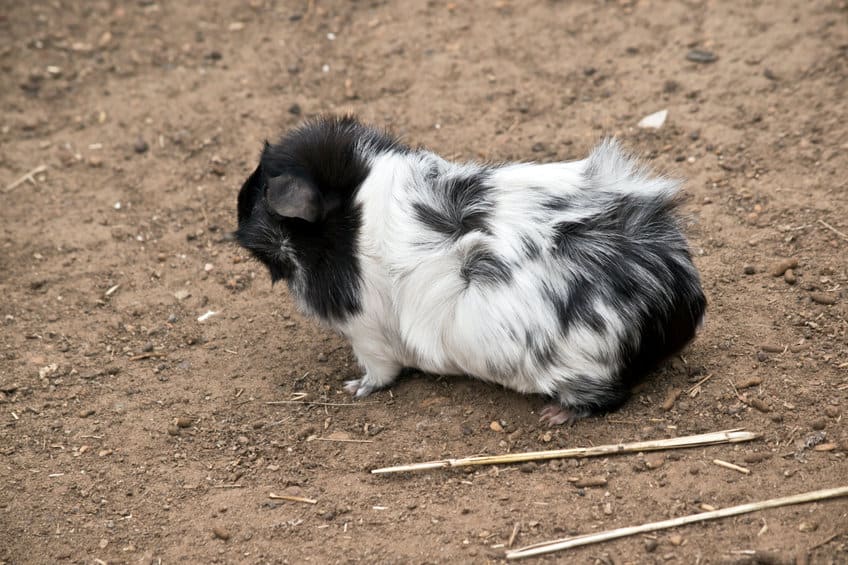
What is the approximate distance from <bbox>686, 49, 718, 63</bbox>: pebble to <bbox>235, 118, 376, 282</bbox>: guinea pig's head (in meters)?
3.32

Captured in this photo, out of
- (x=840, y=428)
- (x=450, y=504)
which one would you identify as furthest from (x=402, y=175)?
(x=840, y=428)

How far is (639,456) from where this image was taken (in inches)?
150

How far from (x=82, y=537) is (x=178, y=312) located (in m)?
1.75

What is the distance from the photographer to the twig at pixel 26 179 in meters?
6.41

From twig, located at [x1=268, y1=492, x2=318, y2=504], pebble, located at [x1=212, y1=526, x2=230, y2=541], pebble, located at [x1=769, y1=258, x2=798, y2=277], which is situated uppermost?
pebble, located at [x1=769, y1=258, x2=798, y2=277]

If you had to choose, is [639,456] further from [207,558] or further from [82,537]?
[82,537]

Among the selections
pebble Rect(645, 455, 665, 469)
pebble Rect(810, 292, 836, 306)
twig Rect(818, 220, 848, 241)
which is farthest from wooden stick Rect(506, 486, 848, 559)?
twig Rect(818, 220, 848, 241)

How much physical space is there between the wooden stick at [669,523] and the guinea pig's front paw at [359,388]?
1397 mm

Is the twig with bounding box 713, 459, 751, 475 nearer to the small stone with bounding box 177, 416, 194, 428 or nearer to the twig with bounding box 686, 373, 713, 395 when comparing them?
the twig with bounding box 686, 373, 713, 395

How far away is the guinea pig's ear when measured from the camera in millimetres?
4074

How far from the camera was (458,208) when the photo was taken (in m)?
4.06

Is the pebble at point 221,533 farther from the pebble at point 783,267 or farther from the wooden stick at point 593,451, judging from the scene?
the pebble at point 783,267

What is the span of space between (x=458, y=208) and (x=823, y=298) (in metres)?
1.89

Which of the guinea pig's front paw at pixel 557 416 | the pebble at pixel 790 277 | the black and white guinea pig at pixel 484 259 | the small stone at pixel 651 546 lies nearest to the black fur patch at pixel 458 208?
the black and white guinea pig at pixel 484 259
